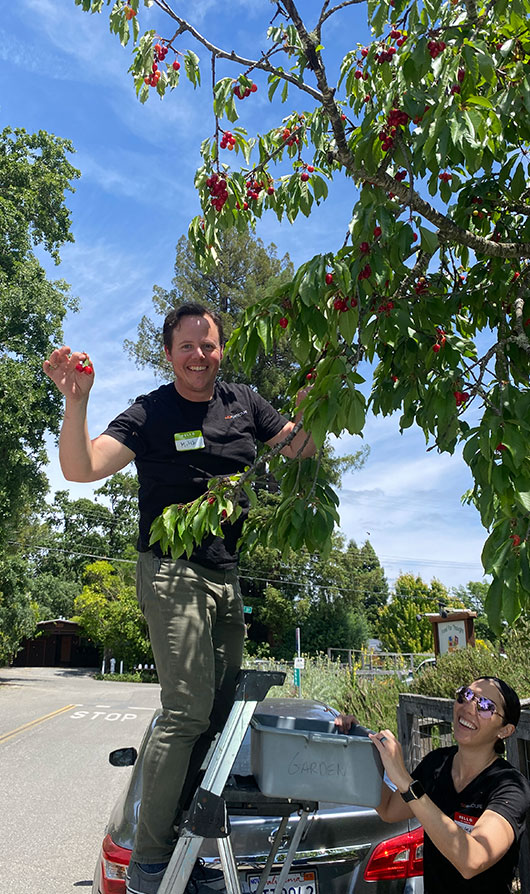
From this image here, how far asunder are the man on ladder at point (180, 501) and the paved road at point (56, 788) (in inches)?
150

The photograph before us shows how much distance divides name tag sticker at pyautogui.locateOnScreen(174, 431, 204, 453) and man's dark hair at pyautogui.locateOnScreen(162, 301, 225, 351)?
Result: 46 cm

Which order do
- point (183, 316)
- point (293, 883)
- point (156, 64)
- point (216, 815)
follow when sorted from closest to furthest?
point (216, 815), point (293, 883), point (183, 316), point (156, 64)

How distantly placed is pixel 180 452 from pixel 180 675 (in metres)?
0.90

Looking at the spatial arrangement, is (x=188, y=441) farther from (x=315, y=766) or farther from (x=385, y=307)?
(x=315, y=766)

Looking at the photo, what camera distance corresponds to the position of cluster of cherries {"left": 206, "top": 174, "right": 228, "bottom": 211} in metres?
3.68

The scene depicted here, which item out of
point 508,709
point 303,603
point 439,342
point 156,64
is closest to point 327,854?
point 508,709

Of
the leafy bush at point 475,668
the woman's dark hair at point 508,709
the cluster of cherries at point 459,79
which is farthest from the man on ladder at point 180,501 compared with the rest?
the leafy bush at point 475,668

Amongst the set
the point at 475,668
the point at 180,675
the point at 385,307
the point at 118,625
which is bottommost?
the point at 118,625

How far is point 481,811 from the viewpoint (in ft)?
9.73

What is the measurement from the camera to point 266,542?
10.5ft

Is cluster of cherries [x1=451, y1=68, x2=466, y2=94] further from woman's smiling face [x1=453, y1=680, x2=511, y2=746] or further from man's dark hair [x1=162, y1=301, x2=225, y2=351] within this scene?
woman's smiling face [x1=453, y1=680, x2=511, y2=746]

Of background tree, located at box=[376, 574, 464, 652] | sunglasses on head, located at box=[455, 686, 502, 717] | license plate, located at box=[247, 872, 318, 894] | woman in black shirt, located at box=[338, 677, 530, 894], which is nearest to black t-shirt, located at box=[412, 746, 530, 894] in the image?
woman in black shirt, located at box=[338, 677, 530, 894]

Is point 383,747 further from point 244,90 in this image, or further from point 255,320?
point 244,90

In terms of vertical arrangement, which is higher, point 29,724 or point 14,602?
point 14,602
